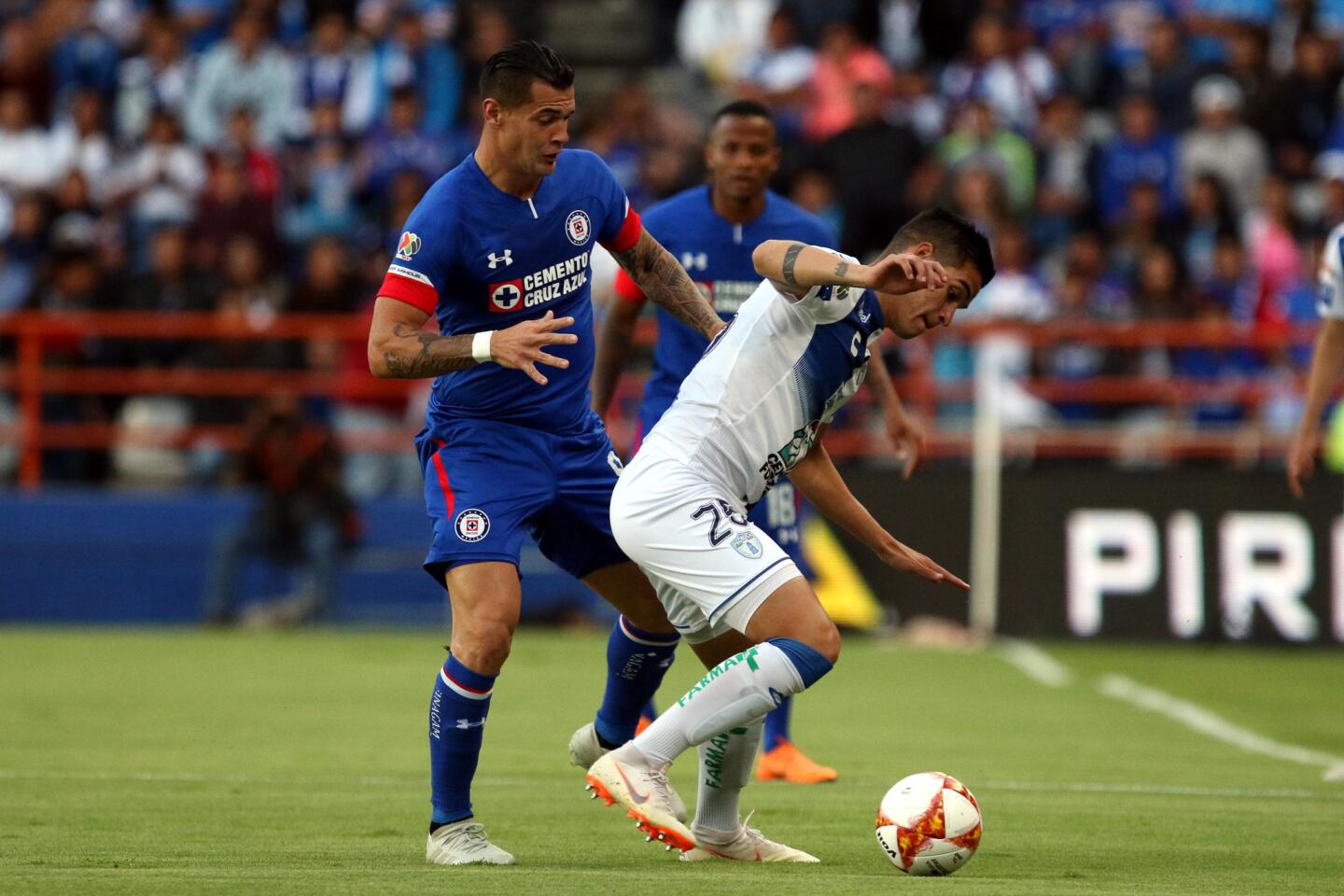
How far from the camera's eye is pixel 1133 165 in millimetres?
18719

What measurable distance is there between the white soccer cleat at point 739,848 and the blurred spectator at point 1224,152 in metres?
13.4

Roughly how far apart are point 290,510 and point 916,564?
10.9 meters

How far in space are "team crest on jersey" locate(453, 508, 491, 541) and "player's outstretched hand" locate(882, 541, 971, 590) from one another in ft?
4.33

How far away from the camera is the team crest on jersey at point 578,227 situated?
6.95m

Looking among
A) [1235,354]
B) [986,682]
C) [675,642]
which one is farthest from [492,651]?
[1235,354]

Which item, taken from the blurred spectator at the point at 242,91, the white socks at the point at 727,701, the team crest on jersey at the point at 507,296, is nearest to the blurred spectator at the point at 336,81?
the blurred spectator at the point at 242,91

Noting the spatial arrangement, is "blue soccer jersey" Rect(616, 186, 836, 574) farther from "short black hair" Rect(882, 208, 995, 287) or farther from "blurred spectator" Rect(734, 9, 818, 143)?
"blurred spectator" Rect(734, 9, 818, 143)

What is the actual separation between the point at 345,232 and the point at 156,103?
292 cm

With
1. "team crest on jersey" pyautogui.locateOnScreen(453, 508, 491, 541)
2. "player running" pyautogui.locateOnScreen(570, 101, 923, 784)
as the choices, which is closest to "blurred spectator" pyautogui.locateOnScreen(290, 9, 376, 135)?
"player running" pyautogui.locateOnScreen(570, 101, 923, 784)

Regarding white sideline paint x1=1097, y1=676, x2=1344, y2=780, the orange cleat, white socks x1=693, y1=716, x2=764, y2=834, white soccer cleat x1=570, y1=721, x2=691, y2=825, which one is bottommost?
white sideline paint x1=1097, y1=676, x2=1344, y2=780

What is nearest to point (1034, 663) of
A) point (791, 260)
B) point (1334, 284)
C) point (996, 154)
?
point (996, 154)

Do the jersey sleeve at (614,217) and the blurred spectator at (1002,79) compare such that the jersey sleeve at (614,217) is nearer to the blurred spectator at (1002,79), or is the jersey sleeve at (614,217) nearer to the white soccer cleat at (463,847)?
the white soccer cleat at (463,847)

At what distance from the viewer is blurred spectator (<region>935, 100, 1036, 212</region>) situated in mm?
18172

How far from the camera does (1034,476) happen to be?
16156 mm
